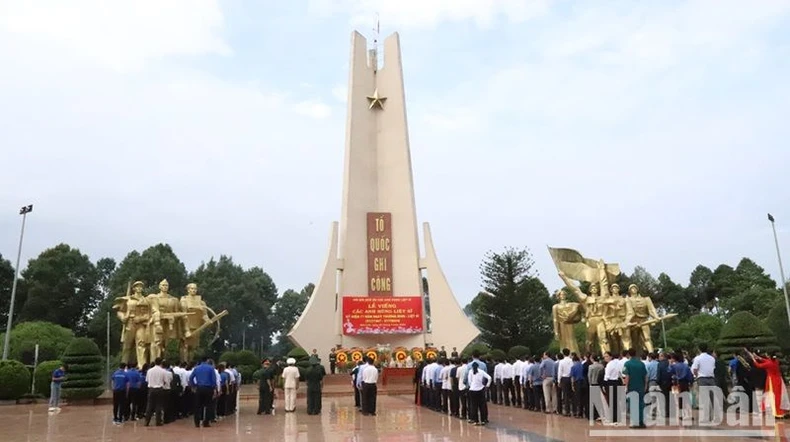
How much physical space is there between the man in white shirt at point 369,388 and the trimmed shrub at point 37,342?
62.3ft

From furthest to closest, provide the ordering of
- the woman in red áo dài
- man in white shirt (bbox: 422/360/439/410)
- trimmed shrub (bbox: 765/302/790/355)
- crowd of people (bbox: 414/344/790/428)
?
trimmed shrub (bbox: 765/302/790/355) < man in white shirt (bbox: 422/360/439/410) < crowd of people (bbox: 414/344/790/428) < the woman in red áo dài

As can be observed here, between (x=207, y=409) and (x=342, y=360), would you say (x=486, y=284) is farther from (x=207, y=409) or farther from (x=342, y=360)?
(x=207, y=409)

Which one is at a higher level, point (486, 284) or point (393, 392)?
point (486, 284)

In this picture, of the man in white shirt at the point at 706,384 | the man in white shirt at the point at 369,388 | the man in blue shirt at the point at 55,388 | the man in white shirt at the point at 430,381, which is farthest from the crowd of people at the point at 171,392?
the man in white shirt at the point at 706,384

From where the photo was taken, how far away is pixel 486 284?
33094mm

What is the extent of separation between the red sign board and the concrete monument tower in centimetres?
4

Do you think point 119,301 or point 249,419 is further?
point 119,301

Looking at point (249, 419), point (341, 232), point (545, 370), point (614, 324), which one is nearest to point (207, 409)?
point (249, 419)

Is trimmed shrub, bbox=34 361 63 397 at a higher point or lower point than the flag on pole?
lower

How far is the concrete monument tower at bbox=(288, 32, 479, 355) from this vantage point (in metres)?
26.1

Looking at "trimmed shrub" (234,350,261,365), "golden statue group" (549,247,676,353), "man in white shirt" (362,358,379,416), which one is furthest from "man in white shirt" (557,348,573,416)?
"trimmed shrub" (234,350,261,365)

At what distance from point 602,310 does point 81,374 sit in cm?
1416

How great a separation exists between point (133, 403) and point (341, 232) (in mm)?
16411

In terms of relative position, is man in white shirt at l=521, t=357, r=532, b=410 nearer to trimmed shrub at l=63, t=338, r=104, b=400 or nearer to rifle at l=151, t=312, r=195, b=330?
rifle at l=151, t=312, r=195, b=330
